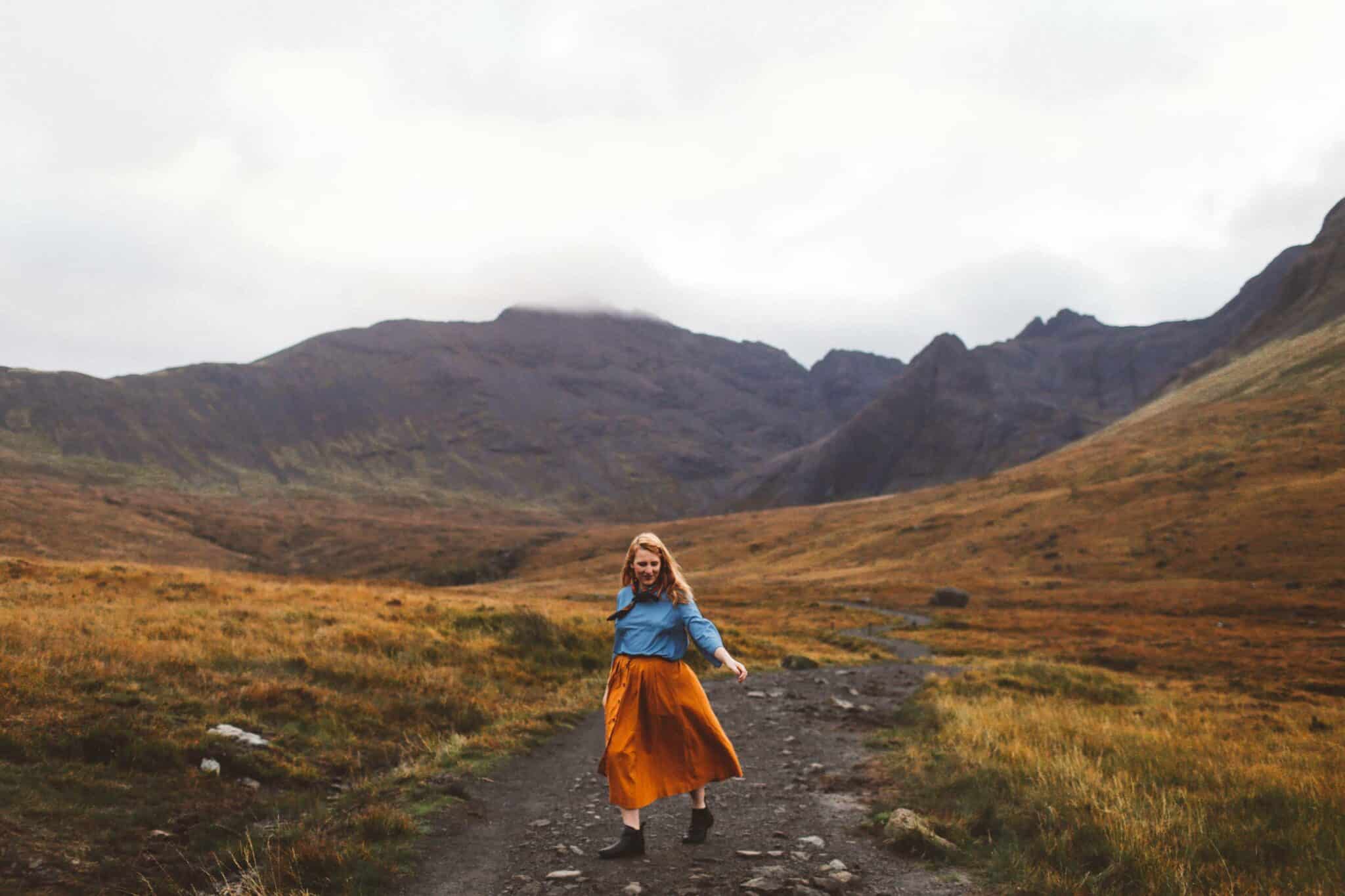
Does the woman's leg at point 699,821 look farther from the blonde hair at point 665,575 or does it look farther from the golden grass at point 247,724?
the golden grass at point 247,724

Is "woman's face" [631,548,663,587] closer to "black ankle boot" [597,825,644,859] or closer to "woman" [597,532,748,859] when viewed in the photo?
"woman" [597,532,748,859]

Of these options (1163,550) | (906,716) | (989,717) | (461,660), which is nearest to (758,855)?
(989,717)

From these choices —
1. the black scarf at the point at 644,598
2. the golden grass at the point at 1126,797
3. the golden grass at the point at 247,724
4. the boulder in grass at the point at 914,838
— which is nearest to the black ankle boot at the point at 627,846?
the golden grass at the point at 247,724

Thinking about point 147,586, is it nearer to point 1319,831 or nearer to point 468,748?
point 468,748

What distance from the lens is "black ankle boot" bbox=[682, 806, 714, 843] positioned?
25.4 ft

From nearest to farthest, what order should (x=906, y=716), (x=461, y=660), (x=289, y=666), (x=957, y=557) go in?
(x=289, y=666) → (x=906, y=716) → (x=461, y=660) → (x=957, y=557)

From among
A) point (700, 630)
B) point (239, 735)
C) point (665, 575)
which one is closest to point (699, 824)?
point (700, 630)

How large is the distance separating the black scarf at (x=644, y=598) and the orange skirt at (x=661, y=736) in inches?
19.8

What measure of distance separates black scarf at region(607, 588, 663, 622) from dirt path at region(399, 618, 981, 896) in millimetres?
2280

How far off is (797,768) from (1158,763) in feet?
15.4

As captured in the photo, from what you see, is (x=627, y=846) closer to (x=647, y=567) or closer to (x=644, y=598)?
(x=644, y=598)

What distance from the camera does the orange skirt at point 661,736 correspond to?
7160 millimetres

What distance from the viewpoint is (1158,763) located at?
9.45 m

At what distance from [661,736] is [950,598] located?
189 feet
